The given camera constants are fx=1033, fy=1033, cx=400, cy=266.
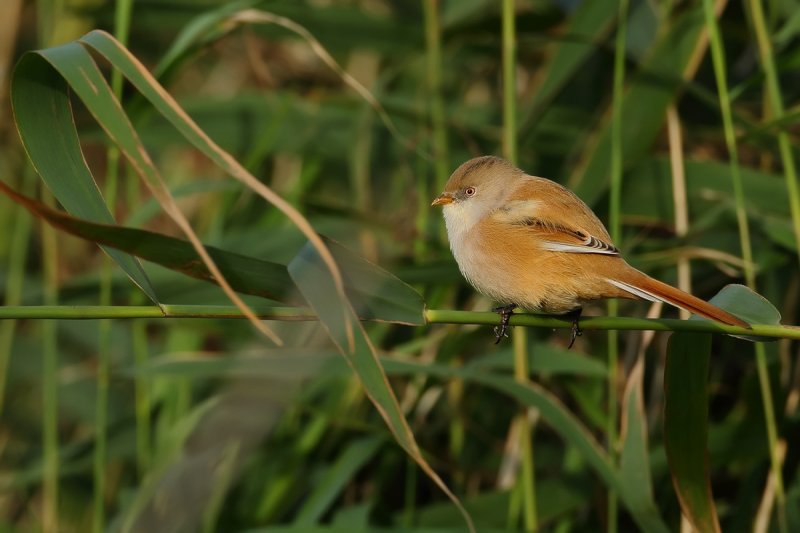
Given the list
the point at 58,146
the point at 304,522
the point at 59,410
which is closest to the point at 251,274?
the point at 58,146

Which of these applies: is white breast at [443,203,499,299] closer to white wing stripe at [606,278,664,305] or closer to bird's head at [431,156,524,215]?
bird's head at [431,156,524,215]

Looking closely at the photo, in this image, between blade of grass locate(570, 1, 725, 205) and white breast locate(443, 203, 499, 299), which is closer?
white breast locate(443, 203, 499, 299)

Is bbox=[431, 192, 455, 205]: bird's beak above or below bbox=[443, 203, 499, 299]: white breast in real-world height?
above

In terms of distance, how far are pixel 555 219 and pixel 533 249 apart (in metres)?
0.10

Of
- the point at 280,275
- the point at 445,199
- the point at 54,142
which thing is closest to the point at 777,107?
the point at 445,199

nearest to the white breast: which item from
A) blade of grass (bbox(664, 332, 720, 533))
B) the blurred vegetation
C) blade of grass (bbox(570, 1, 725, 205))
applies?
the blurred vegetation

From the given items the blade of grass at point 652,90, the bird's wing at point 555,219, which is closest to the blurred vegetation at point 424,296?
the blade of grass at point 652,90

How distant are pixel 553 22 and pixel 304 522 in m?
1.88

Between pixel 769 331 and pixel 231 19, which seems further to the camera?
pixel 231 19

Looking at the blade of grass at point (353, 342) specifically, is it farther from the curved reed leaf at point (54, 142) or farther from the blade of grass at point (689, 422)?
the blade of grass at point (689, 422)

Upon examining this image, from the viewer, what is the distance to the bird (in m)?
2.35

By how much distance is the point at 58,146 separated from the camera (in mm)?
1771

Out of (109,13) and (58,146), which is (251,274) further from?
(109,13)

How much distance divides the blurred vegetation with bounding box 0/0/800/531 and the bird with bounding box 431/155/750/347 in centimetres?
20
